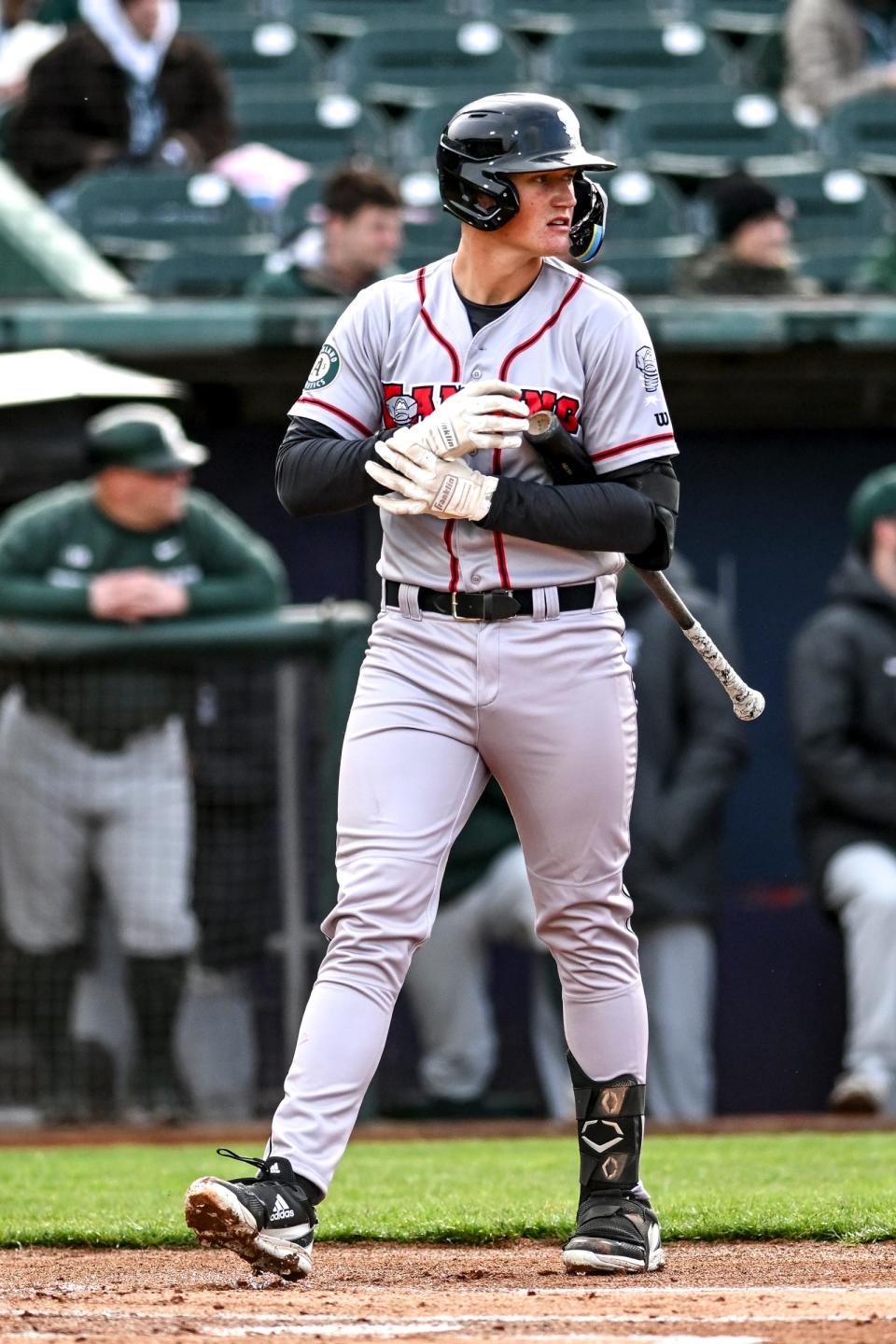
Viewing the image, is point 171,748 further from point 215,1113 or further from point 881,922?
point 881,922

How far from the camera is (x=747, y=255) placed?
Answer: 25.8 feet

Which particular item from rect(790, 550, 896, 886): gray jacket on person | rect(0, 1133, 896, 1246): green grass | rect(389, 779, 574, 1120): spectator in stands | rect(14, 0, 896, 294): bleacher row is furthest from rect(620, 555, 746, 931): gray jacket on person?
rect(14, 0, 896, 294): bleacher row

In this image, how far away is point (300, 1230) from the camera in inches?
131

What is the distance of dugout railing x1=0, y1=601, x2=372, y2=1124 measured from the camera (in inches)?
267

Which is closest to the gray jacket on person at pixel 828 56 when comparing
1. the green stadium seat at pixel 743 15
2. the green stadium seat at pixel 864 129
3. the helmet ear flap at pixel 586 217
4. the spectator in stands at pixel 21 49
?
the green stadium seat at pixel 864 129

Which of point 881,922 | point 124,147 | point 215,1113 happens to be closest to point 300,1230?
point 215,1113

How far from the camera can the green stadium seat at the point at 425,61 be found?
10008 millimetres

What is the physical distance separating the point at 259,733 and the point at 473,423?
3.76 m

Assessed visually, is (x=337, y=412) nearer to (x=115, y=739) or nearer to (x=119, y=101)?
(x=115, y=739)

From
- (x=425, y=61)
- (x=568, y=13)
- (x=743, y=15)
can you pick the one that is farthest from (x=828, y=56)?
(x=425, y=61)

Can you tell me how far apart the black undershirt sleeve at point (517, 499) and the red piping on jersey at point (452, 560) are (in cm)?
8

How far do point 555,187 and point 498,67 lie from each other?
6.69 m

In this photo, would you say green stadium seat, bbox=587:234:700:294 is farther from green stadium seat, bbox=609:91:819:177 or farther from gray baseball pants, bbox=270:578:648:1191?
gray baseball pants, bbox=270:578:648:1191

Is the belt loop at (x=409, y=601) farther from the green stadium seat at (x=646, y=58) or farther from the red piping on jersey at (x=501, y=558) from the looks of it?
the green stadium seat at (x=646, y=58)
